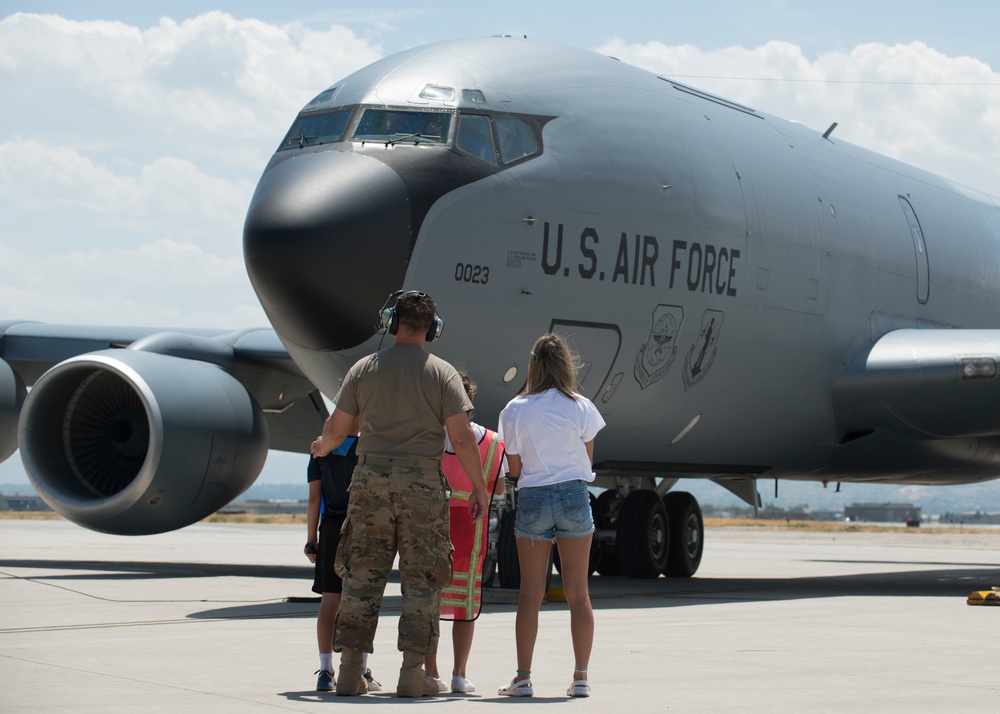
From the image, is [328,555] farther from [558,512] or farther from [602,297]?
[602,297]

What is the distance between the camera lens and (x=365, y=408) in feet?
22.3

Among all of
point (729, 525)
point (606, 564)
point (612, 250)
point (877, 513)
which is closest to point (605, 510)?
point (606, 564)

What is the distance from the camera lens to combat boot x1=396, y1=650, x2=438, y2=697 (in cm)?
657

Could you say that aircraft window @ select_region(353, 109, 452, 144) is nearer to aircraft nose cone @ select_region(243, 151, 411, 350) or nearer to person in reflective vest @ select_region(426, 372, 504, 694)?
aircraft nose cone @ select_region(243, 151, 411, 350)

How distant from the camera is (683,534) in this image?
16.8 m

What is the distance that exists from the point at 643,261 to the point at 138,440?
592 centimetres

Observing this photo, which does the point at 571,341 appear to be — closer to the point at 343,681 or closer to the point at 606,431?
the point at 606,431

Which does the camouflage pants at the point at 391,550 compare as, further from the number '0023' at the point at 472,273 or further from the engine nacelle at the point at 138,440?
the engine nacelle at the point at 138,440

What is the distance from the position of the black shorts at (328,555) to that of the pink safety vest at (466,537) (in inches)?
22.4

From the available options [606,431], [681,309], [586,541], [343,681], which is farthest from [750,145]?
[343,681]

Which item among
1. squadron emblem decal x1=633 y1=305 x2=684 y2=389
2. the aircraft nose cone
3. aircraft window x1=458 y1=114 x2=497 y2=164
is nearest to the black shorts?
the aircraft nose cone

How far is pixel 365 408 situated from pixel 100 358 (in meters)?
8.18

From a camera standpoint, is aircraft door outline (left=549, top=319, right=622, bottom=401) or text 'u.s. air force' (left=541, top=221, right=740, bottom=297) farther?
aircraft door outline (left=549, top=319, right=622, bottom=401)

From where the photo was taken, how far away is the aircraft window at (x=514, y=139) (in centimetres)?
1199
